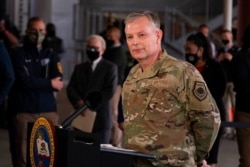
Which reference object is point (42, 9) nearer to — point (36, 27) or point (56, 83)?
point (36, 27)

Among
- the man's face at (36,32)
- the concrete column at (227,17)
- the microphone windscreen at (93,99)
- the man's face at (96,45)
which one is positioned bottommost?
the microphone windscreen at (93,99)

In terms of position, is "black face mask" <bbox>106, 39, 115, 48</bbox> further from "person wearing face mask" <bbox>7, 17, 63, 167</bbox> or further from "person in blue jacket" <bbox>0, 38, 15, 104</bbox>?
"person in blue jacket" <bbox>0, 38, 15, 104</bbox>

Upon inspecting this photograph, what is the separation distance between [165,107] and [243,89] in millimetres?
3092

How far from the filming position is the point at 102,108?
6824 millimetres

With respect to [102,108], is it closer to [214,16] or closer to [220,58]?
[220,58]

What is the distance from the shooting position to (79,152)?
2.64 meters

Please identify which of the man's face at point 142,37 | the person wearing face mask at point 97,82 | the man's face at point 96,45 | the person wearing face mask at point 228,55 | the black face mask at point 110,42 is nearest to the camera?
the man's face at point 142,37

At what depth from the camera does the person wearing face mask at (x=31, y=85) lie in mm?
5895

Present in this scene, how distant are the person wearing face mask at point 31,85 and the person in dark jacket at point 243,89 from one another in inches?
67.7

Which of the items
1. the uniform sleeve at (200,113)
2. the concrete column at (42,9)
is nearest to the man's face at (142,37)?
the uniform sleeve at (200,113)

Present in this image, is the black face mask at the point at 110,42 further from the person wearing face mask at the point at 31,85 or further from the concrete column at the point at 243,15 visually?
the concrete column at the point at 243,15

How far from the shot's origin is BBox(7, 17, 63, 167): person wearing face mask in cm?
589

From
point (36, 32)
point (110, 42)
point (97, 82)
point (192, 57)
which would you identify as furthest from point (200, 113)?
point (110, 42)

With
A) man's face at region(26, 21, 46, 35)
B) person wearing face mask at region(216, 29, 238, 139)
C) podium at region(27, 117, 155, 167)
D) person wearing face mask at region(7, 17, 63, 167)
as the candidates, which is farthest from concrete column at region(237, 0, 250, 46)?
podium at region(27, 117, 155, 167)
